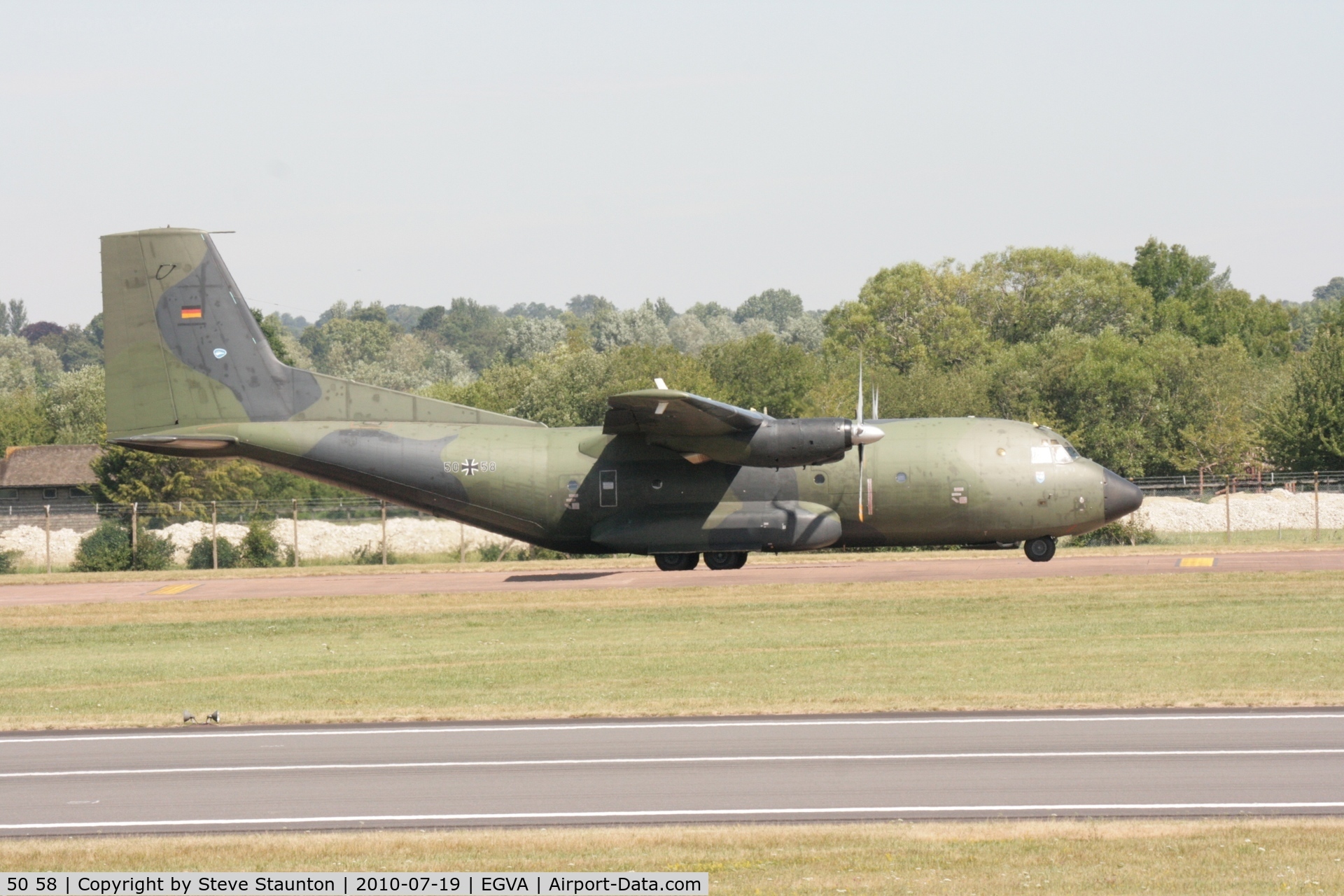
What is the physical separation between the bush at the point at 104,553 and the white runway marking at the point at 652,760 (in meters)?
32.8

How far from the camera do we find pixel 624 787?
535 inches

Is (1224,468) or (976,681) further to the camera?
(1224,468)

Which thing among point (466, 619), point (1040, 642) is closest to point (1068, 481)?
point (1040, 642)

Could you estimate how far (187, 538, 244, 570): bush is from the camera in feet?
155

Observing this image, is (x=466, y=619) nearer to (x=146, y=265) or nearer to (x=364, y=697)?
(x=364, y=697)

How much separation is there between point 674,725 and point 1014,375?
62.8 m

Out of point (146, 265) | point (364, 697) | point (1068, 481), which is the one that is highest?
point (146, 265)

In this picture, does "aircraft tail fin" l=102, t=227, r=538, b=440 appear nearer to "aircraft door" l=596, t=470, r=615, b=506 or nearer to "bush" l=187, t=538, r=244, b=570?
"aircraft door" l=596, t=470, r=615, b=506

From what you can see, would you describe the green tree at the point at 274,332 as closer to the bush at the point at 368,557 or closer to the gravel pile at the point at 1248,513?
the bush at the point at 368,557

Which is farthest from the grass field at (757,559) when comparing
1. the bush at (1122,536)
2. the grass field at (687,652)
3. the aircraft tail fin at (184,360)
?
the aircraft tail fin at (184,360)

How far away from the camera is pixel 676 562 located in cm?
3569

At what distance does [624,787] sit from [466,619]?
55.5 ft

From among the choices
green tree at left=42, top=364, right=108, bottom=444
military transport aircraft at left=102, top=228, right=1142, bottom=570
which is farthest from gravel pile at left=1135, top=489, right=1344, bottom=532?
green tree at left=42, top=364, right=108, bottom=444

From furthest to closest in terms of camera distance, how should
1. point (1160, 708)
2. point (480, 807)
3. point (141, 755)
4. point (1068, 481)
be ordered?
point (1068, 481), point (1160, 708), point (141, 755), point (480, 807)
